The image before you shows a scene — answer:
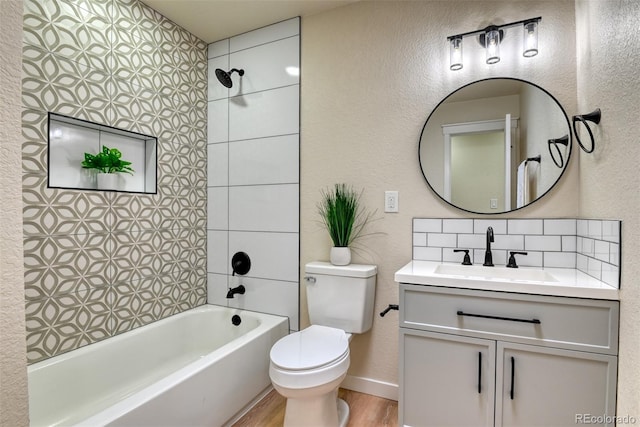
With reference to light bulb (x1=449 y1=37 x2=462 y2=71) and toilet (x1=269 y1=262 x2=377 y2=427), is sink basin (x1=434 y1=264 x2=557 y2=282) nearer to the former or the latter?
toilet (x1=269 y1=262 x2=377 y2=427)

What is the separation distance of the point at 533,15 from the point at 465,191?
946mm

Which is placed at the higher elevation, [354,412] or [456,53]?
[456,53]

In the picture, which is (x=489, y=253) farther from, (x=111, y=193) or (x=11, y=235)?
(x=111, y=193)

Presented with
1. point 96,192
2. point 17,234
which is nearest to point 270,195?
point 96,192

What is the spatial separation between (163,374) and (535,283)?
211cm

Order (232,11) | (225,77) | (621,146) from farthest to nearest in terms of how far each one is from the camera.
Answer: (225,77), (232,11), (621,146)

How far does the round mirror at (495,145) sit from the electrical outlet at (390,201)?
0.21 meters

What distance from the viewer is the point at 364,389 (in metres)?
2.03

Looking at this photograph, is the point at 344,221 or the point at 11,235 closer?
the point at 11,235

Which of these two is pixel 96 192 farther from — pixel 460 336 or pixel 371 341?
pixel 460 336

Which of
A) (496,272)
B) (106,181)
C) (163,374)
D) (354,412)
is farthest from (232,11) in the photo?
(354,412)

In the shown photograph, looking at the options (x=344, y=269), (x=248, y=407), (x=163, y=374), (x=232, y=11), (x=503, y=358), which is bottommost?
(x=248, y=407)

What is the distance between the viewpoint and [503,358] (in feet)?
4.32

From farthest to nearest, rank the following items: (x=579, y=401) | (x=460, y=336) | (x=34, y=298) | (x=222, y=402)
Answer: (x=222, y=402)
(x=34, y=298)
(x=460, y=336)
(x=579, y=401)
